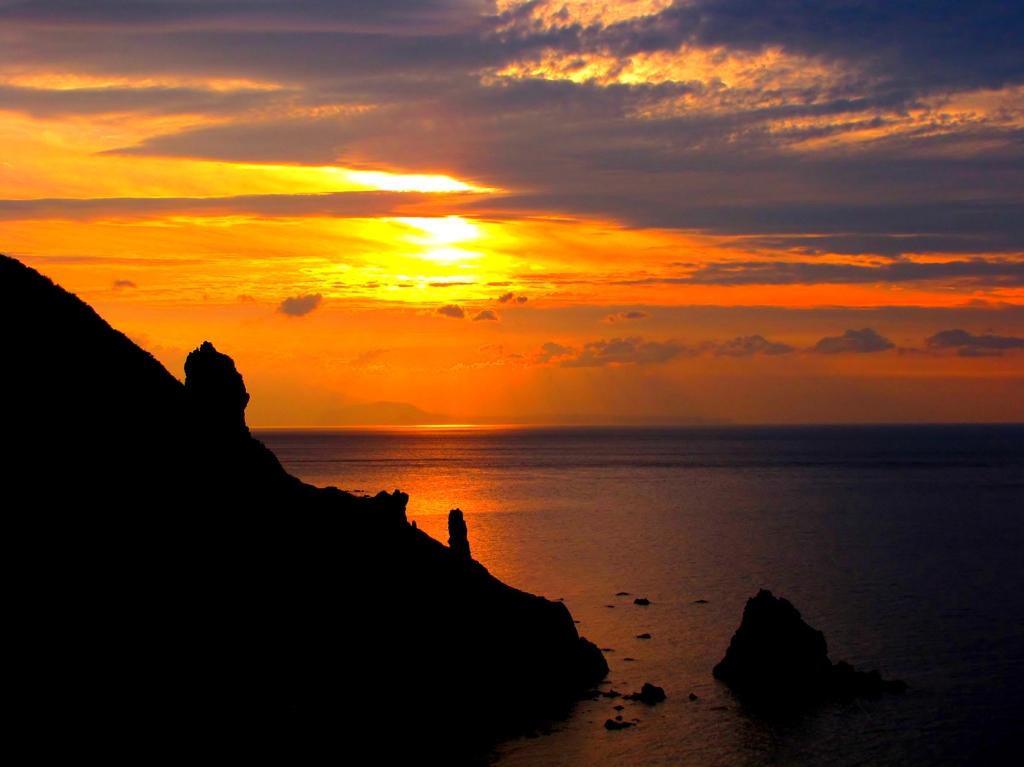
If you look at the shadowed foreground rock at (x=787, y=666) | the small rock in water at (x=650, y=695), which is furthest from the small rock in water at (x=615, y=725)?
the shadowed foreground rock at (x=787, y=666)

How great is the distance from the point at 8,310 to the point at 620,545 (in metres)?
97.9

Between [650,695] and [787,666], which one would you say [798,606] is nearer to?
[787,666]

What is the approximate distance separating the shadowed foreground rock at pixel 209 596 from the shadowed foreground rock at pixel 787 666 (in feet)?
35.4

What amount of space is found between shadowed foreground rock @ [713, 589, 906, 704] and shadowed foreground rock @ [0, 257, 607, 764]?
10.8m

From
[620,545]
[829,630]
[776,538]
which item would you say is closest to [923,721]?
[829,630]

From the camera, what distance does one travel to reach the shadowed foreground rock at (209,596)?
143ft

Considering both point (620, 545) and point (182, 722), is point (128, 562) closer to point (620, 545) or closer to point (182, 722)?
point (182, 722)

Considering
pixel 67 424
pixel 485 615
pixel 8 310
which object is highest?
pixel 8 310

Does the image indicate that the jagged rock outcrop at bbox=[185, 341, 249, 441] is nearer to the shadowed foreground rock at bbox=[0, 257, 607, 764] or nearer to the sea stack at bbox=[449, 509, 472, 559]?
the shadowed foreground rock at bbox=[0, 257, 607, 764]

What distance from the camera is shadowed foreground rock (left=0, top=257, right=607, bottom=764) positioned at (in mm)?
43688

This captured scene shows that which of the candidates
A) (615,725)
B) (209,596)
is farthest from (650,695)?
(209,596)

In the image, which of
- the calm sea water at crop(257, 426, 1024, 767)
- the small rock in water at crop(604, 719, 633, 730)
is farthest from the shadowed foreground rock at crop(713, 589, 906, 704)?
the small rock in water at crop(604, 719, 633, 730)

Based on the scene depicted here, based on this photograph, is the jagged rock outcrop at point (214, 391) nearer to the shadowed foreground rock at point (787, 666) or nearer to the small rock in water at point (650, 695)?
the small rock in water at point (650, 695)

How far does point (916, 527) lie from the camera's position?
15788cm
